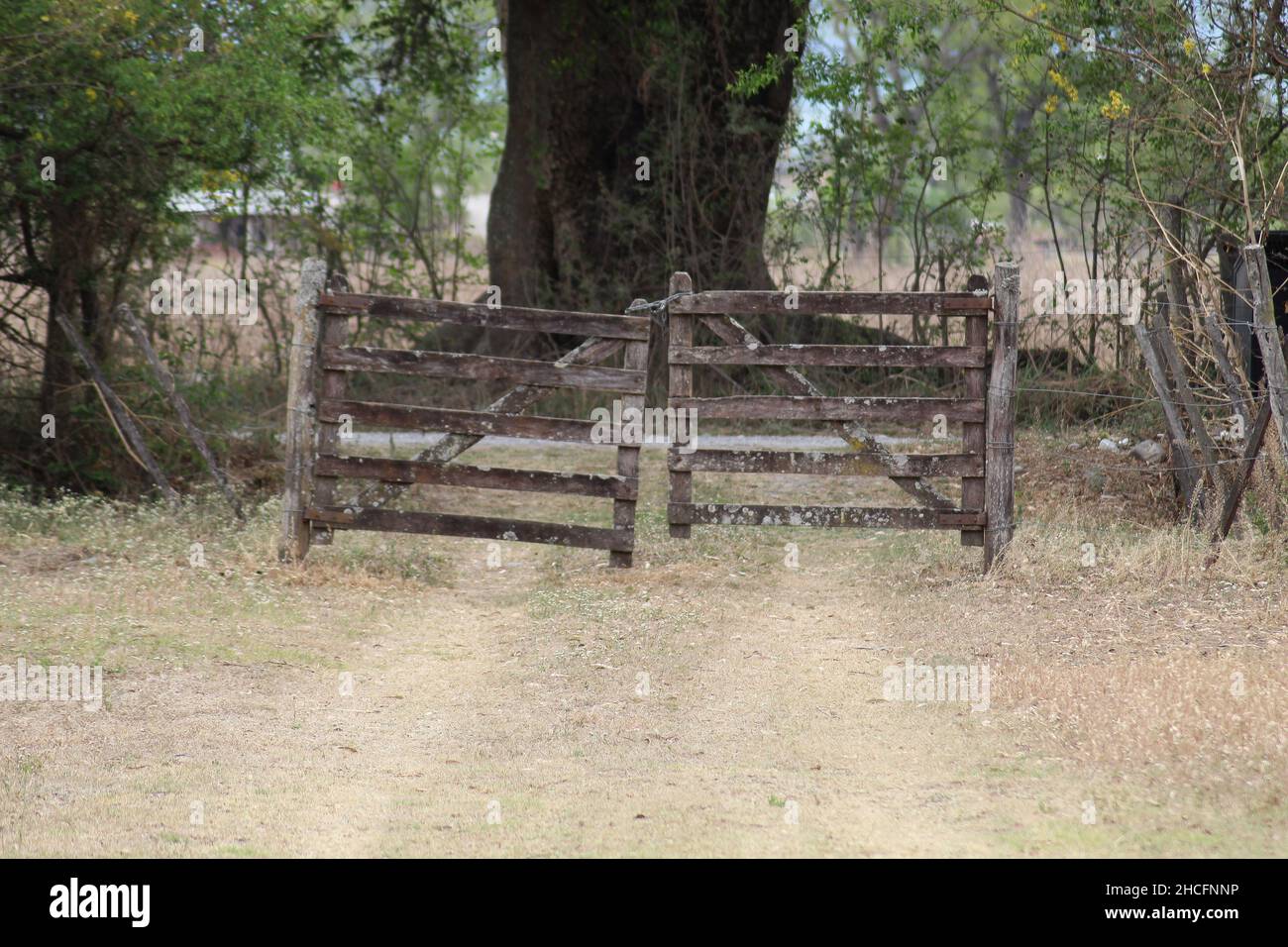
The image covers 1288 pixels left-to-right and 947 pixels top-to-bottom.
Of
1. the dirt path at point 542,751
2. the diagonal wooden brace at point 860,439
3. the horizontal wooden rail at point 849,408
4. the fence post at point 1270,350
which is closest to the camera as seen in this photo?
the dirt path at point 542,751

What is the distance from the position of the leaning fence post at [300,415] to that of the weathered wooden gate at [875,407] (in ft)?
8.96

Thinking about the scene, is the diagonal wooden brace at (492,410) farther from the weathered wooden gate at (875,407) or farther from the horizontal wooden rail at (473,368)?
the weathered wooden gate at (875,407)

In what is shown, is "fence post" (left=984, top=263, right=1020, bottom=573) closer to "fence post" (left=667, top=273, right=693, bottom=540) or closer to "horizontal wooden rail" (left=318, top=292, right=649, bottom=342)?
"fence post" (left=667, top=273, right=693, bottom=540)

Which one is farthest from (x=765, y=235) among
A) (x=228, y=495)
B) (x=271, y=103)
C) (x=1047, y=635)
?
(x=1047, y=635)

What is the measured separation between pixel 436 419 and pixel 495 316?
0.90 metres

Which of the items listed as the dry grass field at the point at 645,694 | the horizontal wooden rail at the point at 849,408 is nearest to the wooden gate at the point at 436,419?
the dry grass field at the point at 645,694

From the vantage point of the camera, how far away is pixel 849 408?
10.8 m

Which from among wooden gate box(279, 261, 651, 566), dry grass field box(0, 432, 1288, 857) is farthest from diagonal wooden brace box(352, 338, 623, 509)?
dry grass field box(0, 432, 1288, 857)

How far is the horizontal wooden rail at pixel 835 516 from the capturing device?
1076 centimetres

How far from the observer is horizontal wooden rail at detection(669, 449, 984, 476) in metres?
10.8

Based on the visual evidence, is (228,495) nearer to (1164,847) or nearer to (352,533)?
(352,533)

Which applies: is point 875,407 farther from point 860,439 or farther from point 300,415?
point 300,415

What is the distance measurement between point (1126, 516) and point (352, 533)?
21.9 ft

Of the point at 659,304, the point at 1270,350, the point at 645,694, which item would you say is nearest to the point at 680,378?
the point at 659,304
